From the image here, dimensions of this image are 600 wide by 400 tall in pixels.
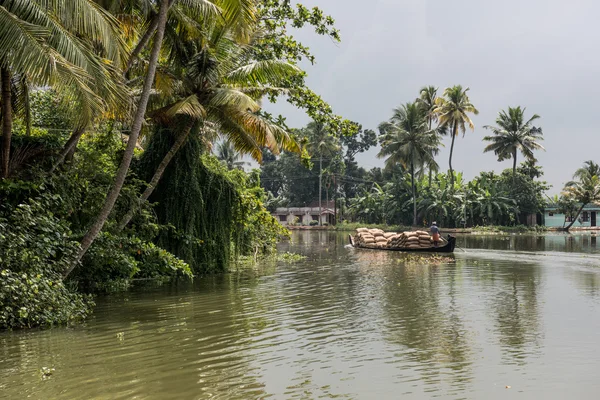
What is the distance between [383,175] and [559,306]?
67.8m

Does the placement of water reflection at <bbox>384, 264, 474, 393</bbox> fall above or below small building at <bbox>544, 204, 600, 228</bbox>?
below

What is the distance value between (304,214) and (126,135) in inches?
2309

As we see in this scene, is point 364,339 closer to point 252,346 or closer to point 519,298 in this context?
point 252,346

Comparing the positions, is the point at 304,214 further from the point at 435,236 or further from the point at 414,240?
the point at 435,236

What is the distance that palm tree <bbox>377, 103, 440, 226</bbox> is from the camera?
5728cm

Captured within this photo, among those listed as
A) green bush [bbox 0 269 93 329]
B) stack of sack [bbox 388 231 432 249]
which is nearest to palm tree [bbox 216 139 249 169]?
stack of sack [bbox 388 231 432 249]

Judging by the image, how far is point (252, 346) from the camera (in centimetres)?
884

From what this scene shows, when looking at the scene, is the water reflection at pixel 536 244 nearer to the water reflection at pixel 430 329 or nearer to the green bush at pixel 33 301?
the water reflection at pixel 430 329

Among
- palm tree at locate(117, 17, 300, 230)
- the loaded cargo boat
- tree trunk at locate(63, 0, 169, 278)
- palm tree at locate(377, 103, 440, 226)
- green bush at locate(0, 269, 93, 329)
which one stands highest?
palm tree at locate(377, 103, 440, 226)

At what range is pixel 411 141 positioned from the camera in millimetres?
57312

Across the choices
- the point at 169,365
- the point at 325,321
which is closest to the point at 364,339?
the point at 325,321

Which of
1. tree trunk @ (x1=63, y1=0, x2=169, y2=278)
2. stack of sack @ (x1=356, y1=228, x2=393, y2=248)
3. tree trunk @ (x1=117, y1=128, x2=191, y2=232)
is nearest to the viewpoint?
tree trunk @ (x1=63, y1=0, x2=169, y2=278)

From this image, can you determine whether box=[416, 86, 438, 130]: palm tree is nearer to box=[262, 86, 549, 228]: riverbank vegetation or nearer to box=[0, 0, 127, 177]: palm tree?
box=[262, 86, 549, 228]: riverbank vegetation

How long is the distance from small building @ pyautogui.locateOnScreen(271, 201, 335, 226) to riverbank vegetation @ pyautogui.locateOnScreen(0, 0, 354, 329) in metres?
52.2
